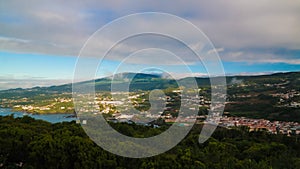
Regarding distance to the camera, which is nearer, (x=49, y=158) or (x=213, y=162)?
(x=49, y=158)

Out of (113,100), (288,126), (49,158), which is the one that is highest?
(113,100)

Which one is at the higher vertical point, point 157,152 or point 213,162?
point 157,152

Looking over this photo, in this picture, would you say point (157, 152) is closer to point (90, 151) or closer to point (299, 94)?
point (90, 151)

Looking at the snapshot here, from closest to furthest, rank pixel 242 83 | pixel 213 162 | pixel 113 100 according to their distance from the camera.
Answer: pixel 213 162 < pixel 113 100 < pixel 242 83

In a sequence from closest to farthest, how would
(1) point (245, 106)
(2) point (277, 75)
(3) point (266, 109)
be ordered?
(3) point (266, 109) → (1) point (245, 106) → (2) point (277, 75)

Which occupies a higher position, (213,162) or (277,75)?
(277,75)

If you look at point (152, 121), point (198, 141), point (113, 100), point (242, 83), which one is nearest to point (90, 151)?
point (113, 100)

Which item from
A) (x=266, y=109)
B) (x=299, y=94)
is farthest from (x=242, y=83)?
(x=266, y=109)

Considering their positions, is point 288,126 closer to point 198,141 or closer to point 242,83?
point 198,141

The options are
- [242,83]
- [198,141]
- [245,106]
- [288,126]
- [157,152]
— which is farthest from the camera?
[242,83]
